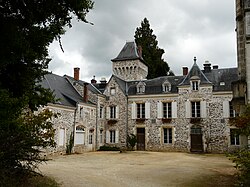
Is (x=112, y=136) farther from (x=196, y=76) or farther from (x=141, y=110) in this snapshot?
(x=196, y=76)

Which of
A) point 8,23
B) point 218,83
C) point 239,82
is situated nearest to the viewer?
point 8,23

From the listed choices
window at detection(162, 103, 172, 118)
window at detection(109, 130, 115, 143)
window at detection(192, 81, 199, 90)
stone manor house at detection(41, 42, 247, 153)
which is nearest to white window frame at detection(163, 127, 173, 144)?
stone manor house at detection(41, 42, 247, 153)

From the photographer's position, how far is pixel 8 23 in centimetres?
630

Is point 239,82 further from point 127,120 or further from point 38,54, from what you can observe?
point 127,120

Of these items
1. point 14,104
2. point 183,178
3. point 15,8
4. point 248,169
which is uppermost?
point 15,8

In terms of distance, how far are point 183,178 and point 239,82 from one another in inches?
165

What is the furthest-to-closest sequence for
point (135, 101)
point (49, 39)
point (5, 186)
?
point (135, 101) → point (49, 39) → point (5, 186)

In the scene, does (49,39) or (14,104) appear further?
(49,39)

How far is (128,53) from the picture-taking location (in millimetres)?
32625

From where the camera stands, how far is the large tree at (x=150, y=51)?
36.8 metres

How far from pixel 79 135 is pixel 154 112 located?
6.67 m

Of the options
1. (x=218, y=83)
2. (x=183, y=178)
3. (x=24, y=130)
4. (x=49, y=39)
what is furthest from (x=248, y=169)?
(x=218, y=83)

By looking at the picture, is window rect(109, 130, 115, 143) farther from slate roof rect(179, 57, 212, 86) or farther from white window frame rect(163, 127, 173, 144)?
slate roof rect(179, 57, 212, 86)

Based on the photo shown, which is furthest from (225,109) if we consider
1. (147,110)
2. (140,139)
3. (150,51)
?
(150,51)
